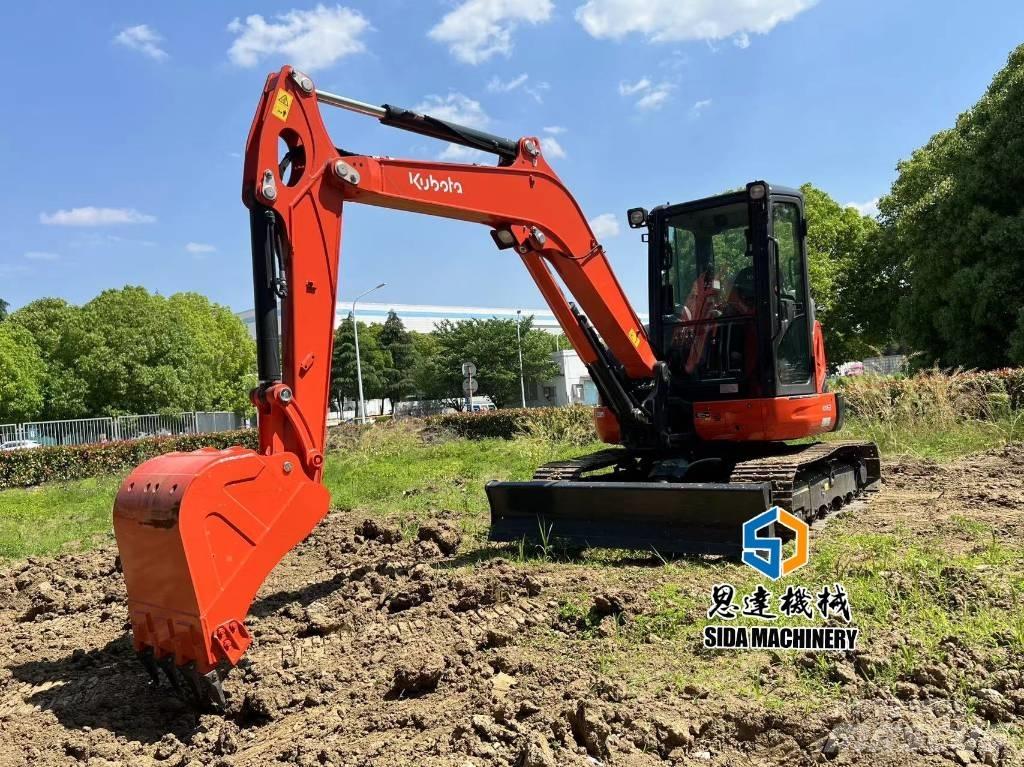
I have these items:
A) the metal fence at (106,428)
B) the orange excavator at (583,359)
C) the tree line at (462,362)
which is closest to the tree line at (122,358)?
the metal fence at (106,428)

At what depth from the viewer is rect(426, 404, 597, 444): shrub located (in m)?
18.3

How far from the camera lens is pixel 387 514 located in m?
8.90

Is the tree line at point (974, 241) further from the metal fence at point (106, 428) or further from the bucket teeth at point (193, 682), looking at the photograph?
the metal fence at point (106, 428)

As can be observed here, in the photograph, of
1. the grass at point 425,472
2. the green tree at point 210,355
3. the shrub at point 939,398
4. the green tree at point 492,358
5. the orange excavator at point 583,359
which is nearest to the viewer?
the orange excavator at point 583,359

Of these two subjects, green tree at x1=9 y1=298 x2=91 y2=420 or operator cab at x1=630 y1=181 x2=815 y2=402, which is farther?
green tree at x1=9 y1=298 x2=91 y2=420

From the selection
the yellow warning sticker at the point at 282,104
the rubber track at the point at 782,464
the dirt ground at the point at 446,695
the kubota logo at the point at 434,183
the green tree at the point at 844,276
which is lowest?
the dirt ground at the point at 446,695

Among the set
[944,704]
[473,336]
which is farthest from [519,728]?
[473,336]

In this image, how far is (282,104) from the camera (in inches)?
185

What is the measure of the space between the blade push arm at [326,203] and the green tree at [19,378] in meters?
32.2

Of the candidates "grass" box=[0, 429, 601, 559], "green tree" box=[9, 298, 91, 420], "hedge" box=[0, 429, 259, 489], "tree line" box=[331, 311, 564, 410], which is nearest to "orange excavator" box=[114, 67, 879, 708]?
"grass" box=[0, 429, 601, 559]

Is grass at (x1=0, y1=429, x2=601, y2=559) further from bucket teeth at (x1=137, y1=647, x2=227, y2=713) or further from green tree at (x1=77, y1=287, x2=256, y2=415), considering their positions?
green tree at (x1=77, y1=287, x2=256, y2=415)

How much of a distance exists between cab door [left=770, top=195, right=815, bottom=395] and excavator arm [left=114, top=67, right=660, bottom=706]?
137 cm

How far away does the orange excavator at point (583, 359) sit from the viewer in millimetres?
3863

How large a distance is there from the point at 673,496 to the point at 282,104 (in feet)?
12.2
